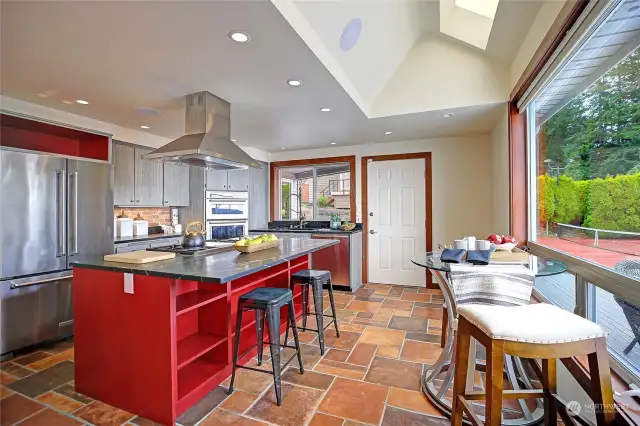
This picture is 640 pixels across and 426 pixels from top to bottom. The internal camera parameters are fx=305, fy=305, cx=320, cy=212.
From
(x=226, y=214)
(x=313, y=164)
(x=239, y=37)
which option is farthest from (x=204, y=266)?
(x=313, y=164)

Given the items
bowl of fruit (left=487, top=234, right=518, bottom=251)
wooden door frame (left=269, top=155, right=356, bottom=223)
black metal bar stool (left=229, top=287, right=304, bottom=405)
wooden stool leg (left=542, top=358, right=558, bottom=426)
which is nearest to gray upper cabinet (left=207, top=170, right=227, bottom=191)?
wooden door frame (left=269, top=155, right=356, bottom=223)

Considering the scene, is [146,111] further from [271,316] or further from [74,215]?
[271,316]

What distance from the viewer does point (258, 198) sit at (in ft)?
18.5

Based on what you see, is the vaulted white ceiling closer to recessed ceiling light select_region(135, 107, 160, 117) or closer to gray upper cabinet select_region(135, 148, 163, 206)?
recessed ceiling light select_region(135, 107, 160, 117)

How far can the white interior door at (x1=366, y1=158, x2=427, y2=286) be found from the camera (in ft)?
16.0

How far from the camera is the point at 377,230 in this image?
16.9ft

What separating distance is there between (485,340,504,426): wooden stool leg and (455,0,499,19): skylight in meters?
3.02

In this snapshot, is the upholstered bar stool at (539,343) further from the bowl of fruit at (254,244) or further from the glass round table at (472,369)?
the bowl of fruit at (254,244)

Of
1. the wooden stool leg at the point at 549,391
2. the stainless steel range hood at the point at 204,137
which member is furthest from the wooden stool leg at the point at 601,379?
the stainless steel range hood at the point at 204,137

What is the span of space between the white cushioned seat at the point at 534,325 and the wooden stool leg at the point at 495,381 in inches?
1.8

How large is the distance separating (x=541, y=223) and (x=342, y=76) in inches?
83.4

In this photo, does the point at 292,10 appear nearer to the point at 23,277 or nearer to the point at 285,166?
the point at 23,277

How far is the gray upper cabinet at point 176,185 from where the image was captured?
171 inches

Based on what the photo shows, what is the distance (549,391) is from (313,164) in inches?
186
